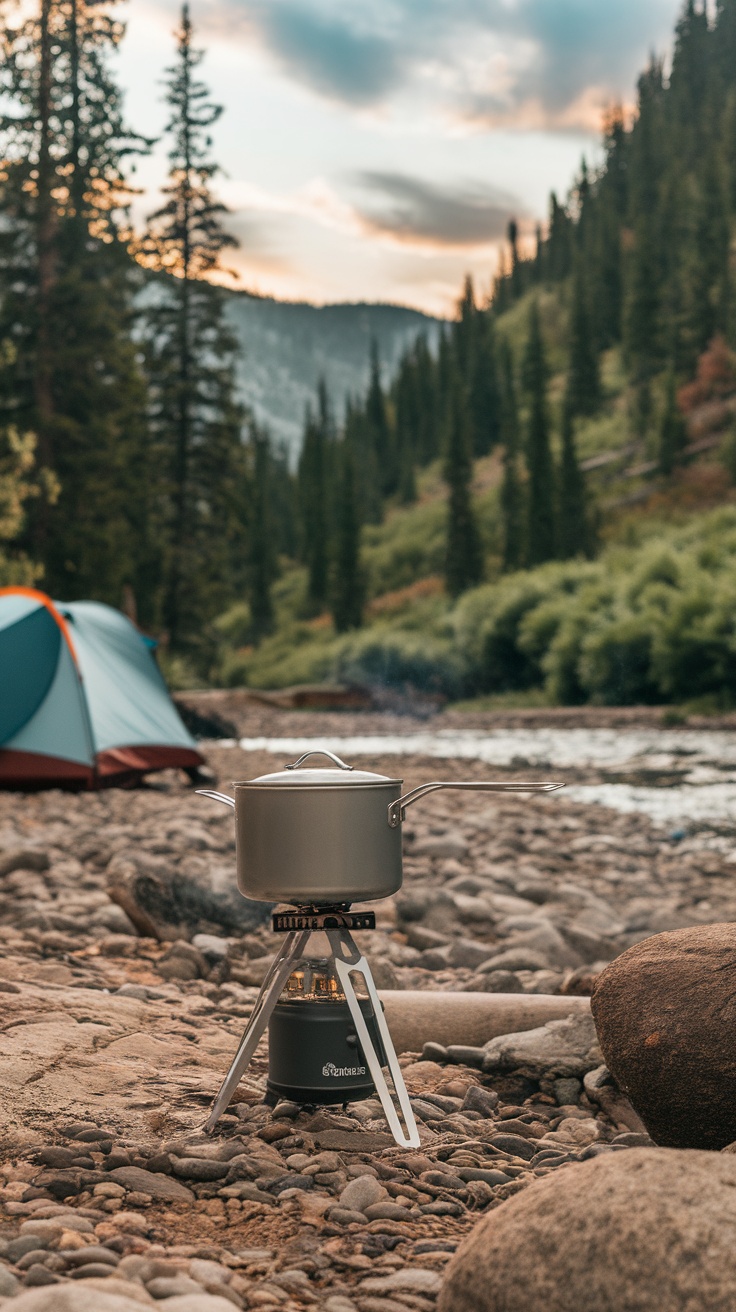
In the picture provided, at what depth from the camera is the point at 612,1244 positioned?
2021 millimetres

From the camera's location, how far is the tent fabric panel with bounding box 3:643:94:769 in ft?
34.1

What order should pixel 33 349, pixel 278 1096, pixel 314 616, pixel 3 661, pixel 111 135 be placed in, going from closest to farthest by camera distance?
1. pixel 278 1096
2. pixel 3 661
3. pixel 33 349
4. pixel 111 135
5. pixel 314 616

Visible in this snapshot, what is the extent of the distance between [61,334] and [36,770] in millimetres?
15996

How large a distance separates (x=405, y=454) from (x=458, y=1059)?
84.3 meters

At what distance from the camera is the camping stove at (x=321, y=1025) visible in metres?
3.17

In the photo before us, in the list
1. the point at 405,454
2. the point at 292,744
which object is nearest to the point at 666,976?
the point at 292,744

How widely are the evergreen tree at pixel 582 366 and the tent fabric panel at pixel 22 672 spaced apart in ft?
207

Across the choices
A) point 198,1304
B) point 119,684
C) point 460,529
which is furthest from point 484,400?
point 198,1304

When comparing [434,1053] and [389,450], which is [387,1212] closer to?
[434,1053]

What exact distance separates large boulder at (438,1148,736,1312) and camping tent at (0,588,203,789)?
8.63m

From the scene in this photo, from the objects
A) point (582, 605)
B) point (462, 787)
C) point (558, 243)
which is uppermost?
point (558, 243)

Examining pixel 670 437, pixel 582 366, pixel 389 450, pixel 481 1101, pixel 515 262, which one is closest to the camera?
pixel 481 1101

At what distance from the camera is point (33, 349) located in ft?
79.8

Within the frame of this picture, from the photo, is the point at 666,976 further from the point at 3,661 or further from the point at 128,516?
the point at 128,516
